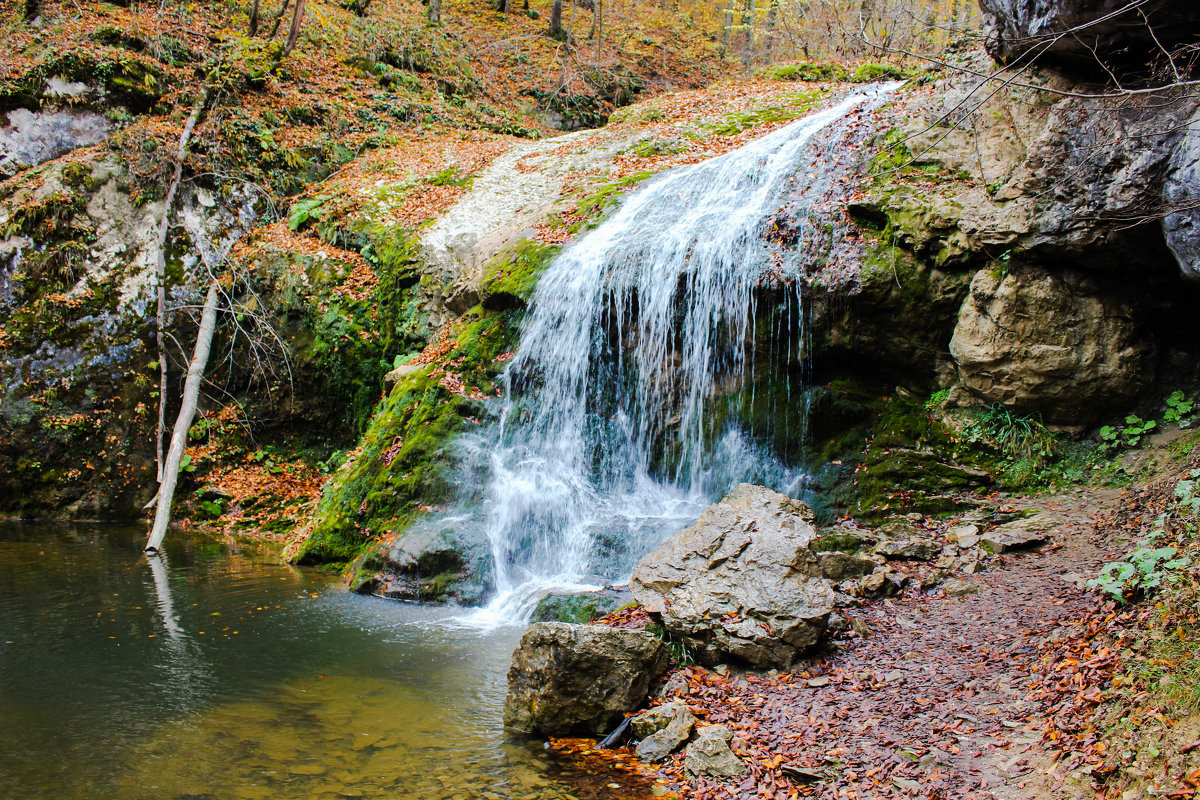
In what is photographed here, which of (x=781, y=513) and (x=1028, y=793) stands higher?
(x=781, y=513)

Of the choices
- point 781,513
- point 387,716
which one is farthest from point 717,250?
point 387,716

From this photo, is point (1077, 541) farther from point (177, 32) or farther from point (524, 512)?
point (177, 32)

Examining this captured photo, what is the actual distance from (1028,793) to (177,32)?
18772 millimetres

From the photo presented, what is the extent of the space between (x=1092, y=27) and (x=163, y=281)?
1317cm

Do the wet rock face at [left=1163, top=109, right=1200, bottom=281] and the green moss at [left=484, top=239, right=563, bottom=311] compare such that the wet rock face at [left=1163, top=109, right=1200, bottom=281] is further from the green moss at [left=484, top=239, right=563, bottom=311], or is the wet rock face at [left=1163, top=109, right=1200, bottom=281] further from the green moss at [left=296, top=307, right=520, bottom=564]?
→ the green moss at [left=296, top=307, right=520, bottom=564]

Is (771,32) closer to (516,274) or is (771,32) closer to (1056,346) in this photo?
(516,274)

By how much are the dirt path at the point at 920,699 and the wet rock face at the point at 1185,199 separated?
7.61ft

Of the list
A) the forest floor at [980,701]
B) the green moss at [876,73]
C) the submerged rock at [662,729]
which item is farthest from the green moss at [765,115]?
the submerged rock at [662,729]

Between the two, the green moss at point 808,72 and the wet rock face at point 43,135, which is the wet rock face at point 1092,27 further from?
the wet rock face at point 43,135

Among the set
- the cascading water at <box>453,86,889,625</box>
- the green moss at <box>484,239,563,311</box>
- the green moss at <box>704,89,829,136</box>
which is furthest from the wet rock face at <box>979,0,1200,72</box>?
the green moss at <box>704,89,829,136</box>

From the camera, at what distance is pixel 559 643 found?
4336mm

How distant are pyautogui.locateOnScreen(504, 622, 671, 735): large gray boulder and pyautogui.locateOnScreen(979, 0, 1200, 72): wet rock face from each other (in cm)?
540

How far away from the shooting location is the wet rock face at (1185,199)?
5.06 m

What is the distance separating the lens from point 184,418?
10.1 m
